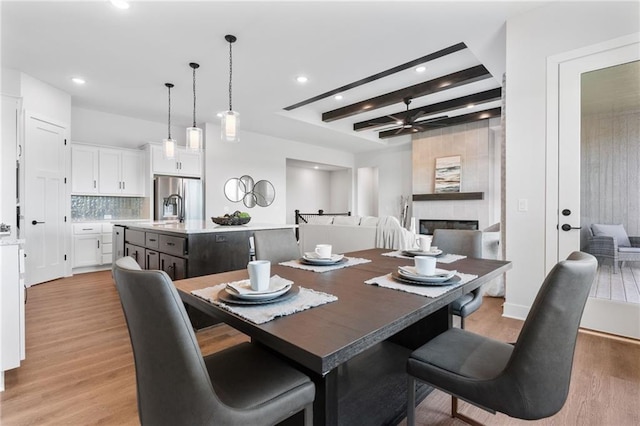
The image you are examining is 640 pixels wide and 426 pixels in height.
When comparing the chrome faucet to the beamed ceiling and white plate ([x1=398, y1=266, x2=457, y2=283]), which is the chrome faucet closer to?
the beamed ceiling

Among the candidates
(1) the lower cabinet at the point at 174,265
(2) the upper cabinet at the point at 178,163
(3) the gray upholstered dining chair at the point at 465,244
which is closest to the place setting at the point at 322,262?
(3) the gray upholstered dining chair at the point at 465,244

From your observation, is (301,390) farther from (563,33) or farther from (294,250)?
(563,33)

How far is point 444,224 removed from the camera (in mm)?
7180

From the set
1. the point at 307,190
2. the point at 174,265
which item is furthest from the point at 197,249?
the point at 307,190

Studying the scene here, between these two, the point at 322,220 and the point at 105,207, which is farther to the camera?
the point at 105,207

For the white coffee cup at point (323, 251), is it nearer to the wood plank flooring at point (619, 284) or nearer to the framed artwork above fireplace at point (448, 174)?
the wood plank flooring at point (619, 284)

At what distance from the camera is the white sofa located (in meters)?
4.61

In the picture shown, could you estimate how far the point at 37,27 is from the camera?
9.86ft

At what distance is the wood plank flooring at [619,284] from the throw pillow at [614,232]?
0.17 m

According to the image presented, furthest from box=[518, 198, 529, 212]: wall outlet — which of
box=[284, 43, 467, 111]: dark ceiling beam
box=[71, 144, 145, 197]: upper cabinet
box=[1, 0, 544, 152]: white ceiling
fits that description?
box=[71, 144, 145, 197]: upper cabinet

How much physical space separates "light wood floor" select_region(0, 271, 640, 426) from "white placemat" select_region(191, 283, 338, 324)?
977mm

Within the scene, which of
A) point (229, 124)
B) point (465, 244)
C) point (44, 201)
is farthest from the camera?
point (44, 201)

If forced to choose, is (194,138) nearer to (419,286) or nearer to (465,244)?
(465,244)

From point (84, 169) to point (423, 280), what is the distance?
5.86 metres
